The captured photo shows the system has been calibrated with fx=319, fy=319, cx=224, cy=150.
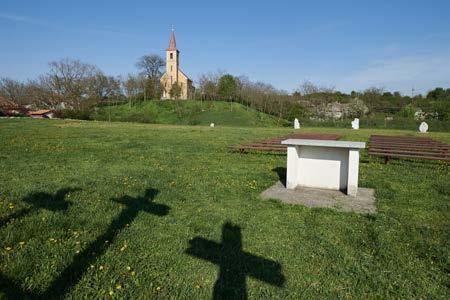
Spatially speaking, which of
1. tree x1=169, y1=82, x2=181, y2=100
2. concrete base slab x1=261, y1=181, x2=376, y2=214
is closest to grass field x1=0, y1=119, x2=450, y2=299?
concrete base slab x1=261, y1=181, x2=376, y2=214

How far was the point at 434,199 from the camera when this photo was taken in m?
6.69

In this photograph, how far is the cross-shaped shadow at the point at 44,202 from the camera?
488cm

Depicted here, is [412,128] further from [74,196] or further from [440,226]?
[74,196]

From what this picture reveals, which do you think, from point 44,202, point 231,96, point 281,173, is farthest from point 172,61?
point 44,202

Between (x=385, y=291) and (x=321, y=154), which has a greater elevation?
(x=321, y=154)

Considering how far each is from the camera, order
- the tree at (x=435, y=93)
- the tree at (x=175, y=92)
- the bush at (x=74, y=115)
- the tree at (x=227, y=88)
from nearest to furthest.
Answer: the bush at (x=74, y=115) < the tree at (x=175, y=92) < the tree at (x=227, y=88) < the tree at (x=435, y=93)

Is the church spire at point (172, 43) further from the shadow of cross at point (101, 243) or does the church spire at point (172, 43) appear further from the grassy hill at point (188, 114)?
the shadow of cross at point (101, 243)

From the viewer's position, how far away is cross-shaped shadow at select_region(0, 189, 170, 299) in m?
3.01

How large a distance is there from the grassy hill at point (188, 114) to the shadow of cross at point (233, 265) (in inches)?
1793

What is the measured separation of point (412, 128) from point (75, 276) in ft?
156

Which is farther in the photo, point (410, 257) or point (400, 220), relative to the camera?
point (400, 220)

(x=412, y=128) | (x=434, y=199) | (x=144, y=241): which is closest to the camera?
(x=144, y=241)

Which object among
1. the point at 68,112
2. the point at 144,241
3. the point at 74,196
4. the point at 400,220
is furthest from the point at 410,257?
the point at 68,112

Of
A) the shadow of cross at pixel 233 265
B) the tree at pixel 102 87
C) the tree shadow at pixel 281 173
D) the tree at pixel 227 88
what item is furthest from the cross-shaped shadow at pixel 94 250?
the tree at pixel 102 87
